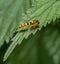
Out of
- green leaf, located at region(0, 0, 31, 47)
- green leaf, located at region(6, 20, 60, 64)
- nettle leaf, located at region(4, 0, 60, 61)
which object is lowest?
green leaf, located at region(6, 20, 60, 64)

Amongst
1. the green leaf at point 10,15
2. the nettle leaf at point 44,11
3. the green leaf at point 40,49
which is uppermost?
the nettle leaf at point 44,11

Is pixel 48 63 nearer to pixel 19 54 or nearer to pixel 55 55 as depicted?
pixel 55 55

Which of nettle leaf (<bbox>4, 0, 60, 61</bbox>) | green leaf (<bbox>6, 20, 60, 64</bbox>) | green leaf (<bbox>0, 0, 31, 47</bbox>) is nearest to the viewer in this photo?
nettle leaf (<bbox>4, 0, 60, 61</bbox>)

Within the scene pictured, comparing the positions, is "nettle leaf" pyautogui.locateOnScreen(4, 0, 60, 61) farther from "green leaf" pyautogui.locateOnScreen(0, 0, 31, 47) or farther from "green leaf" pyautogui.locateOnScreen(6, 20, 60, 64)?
"green leaf" pyautogui.locateOnScreen(6, 20, 60, 64)

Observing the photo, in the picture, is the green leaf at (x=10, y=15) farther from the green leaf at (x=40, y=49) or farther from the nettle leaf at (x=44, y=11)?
the green leaf at (x=40, y=49)

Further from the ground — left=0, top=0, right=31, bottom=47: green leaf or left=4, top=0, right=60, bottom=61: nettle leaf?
left=4, top=0, right=60, bottom=61: nettle leaf

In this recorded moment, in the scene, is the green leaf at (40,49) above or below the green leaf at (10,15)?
below

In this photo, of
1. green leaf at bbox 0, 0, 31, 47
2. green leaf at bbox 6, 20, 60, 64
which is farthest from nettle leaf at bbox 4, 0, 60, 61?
green leaf at bbox 6, 20, 60, 64

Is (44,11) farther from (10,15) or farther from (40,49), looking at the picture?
Result: (40,49)

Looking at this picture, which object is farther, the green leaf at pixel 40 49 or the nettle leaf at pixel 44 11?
the green leaf at pixel 40 49

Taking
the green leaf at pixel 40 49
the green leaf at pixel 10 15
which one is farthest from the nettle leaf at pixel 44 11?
the green leaf at pixel 40 49

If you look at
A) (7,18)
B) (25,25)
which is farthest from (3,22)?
(25,25)

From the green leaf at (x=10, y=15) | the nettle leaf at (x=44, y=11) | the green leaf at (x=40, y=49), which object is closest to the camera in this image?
the nettle leaf at (x=44, y=11)
